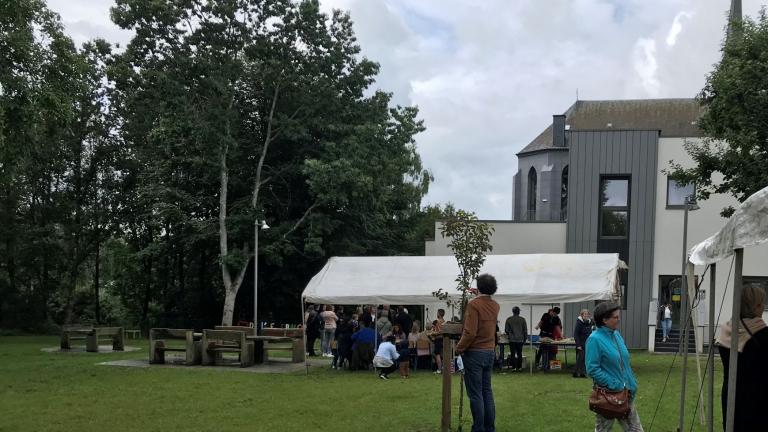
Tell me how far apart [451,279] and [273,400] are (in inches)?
290

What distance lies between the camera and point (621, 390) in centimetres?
645

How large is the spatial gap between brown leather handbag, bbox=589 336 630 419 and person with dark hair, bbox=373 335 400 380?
1022cm

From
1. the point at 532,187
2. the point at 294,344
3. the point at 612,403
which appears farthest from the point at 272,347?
the point at 532,187

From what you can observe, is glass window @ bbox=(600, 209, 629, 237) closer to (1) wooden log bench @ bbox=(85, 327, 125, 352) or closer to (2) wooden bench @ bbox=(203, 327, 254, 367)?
(2) wooden bench @ bbox=(203, 327, 254, 367)

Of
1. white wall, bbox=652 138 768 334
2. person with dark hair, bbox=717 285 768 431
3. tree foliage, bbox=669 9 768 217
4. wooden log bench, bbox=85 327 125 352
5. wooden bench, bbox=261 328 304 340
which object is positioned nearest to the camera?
person with dark hair, bbox=717 285 768 431

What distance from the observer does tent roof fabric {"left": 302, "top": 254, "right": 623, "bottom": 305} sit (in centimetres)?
1766

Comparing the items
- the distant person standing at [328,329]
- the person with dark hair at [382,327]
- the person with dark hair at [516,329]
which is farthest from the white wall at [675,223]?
the person with dark hair at [382,327]

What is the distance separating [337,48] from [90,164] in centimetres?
1523

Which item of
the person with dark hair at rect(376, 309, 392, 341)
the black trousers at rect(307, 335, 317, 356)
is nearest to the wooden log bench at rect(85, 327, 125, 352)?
the black trousers at rect(307, 335, 317, 356)

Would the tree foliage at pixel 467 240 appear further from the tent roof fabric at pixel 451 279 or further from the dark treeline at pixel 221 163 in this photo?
the dark treeline at pixel 221 163

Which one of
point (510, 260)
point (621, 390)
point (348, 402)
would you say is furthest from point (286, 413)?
point (510, 260)

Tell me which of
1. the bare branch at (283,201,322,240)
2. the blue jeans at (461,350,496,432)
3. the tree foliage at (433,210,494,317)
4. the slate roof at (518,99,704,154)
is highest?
the slate roof at (518,99,704,154)

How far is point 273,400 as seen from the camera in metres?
12.4

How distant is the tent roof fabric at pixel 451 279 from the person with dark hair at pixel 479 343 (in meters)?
9.48
